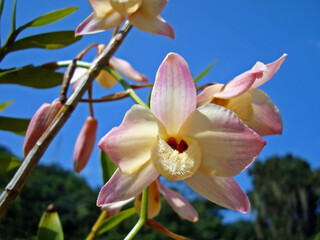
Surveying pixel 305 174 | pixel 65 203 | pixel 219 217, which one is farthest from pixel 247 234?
pixel 65 203

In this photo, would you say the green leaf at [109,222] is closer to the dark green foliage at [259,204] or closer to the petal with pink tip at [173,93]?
the petal with pink tip at [173,93]

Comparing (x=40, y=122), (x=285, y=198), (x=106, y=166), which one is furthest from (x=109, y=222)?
(x=285, y=198)

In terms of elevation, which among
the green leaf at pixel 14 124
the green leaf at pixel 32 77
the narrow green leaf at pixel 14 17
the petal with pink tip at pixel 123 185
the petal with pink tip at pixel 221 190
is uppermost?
the narrow green leaf at pixel 14 17

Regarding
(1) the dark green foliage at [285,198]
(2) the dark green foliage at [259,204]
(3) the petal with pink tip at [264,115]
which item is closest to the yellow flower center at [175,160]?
(3) the petal with pink tip at [264,115]

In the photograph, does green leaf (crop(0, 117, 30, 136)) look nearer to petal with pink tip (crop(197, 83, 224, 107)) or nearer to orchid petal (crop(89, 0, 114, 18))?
A: orchid petal (crop(89, 0, 114, 18))

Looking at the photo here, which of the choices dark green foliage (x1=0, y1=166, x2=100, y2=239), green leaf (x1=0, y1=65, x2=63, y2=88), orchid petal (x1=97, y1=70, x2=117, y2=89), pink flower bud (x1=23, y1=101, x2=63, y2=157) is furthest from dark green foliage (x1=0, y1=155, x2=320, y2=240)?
pink flower bud (x1=23, y1=101, x2=63, y2=157)

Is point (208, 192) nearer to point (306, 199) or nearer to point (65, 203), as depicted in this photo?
point (65, 203)
